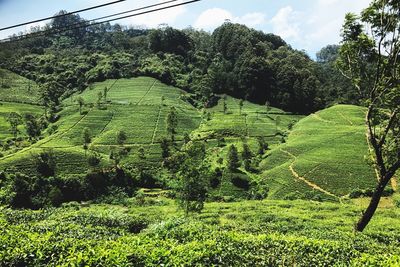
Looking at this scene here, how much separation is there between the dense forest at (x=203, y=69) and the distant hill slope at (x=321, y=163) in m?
39.1

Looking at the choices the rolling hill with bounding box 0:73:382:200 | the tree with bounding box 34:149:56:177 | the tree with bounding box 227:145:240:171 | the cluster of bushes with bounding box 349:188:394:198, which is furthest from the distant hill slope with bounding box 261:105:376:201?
the tree with bounding box 34:149:56:177

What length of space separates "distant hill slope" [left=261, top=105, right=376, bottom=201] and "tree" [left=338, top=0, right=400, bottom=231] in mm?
48931

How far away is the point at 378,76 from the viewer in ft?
72.8

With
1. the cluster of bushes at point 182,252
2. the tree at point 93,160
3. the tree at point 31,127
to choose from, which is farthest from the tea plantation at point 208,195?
the tree at point 31,127

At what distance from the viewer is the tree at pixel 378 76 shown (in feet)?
69.9

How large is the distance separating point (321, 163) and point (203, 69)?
9607cm

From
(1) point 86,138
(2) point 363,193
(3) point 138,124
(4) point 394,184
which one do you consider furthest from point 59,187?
(4) point 394,184

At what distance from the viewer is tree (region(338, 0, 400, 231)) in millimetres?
21312

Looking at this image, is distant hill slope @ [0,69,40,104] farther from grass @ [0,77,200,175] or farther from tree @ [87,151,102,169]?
tree @ [87,151,102,169]

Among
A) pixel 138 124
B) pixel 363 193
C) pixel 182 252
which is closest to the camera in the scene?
pixel 182 252

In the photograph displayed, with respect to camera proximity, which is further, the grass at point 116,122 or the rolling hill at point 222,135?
the grass at point 116,122

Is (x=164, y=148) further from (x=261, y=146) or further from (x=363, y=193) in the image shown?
(x=363, y=193)

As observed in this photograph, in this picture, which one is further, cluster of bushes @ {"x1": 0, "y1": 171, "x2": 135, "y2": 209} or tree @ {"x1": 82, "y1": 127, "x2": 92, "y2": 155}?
tree @ {"x1": 82, "y1": 127, "x2": 92, "y2": 155}

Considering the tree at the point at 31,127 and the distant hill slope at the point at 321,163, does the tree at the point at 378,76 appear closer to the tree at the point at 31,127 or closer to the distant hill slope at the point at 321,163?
the distant hill slope at the point at 321,163
